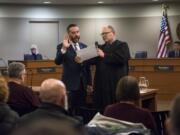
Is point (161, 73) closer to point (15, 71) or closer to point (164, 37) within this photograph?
point (164, 37)

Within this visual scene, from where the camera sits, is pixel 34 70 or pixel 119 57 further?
pixel 34 70

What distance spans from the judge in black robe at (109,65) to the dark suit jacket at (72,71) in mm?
169

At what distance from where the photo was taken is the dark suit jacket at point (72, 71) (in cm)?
460

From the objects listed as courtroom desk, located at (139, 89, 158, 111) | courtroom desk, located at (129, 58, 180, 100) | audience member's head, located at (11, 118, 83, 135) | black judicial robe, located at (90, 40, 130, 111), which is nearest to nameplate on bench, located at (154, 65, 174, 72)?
courtroom desk, located at (129, 58, 180, 100)

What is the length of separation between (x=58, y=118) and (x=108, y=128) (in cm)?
174

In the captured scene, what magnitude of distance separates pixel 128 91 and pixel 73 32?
1.93 meters

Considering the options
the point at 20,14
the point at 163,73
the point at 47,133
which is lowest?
the point at 163,73

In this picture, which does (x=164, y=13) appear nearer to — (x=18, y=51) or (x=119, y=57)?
(x=18, y=51)

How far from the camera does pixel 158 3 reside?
13.5 meters

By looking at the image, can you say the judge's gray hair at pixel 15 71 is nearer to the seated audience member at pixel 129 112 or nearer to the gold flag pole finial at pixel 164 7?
the seated audience member at pixel 129 112

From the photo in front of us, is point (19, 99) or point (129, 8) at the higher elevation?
point (129, 8)

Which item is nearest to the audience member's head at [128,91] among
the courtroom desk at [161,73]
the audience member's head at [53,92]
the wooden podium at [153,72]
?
the audience member's head at [53,92]

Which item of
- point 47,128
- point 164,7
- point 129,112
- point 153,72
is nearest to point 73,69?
point 129,112

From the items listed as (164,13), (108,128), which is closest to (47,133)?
(108,128)
